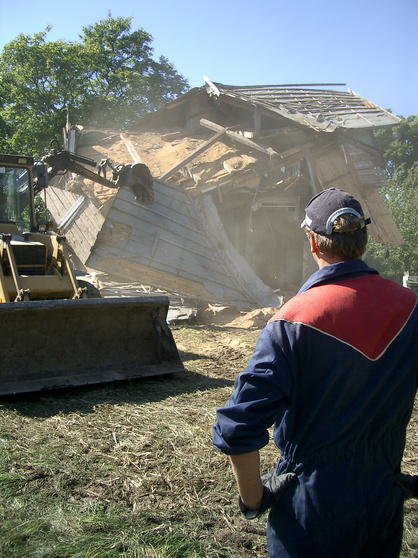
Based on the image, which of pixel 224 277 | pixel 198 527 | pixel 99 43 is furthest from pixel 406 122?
pixel 198 527

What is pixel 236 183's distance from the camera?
49.3ft

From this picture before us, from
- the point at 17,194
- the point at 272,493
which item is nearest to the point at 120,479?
the point at 272,493

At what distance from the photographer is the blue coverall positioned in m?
1.79

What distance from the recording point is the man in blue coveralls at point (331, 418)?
5.86 ft

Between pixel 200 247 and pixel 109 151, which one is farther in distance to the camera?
pixel 109 151

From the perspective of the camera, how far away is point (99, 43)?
31000mm

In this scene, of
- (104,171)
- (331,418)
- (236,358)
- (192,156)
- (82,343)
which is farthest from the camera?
(192,156)

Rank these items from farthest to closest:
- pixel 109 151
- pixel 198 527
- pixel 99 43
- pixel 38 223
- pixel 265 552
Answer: pixel 99 43 → pixel 109 151 → pixel 38 223 → pixel 198 527 → pixel 265 552

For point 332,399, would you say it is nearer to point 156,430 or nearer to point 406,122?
point 156,430

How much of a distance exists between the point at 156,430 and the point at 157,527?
1.57 m

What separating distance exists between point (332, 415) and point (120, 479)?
7.88ft

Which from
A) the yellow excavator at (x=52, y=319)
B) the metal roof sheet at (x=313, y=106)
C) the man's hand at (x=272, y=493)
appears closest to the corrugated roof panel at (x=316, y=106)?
the metal roof sheet at (x=313, y=106)

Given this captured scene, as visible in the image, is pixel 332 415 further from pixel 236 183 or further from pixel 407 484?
pixel 236 183

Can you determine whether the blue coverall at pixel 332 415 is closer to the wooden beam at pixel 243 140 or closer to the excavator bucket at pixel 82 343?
the excavator bucket at pixel 82 343
